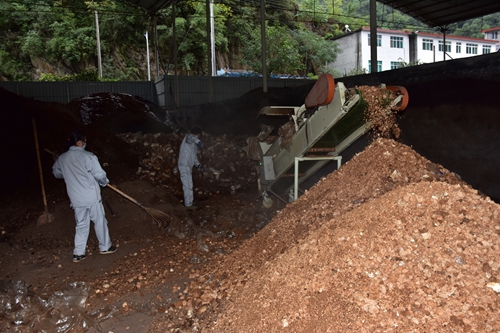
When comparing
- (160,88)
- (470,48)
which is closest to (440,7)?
(160,88)

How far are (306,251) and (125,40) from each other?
21.7 meters

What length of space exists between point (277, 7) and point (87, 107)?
19348 mm

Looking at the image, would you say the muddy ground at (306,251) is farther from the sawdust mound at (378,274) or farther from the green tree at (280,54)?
the green tree at (280,54)

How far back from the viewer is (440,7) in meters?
10.7

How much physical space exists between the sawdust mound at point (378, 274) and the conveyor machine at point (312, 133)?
30.1 inches

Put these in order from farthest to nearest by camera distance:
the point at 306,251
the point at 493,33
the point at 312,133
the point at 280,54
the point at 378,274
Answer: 1. the point at 493,33
2. the point at 280,54
3. the point at 312,133
4. the point at 306,251
5. the point at 378,274

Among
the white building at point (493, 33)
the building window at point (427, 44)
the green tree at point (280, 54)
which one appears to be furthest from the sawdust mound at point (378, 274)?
the white building at point (493, 33)

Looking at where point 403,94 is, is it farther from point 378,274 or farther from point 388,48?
point 388,48

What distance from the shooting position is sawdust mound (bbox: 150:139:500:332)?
5.73 feet

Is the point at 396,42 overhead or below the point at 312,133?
overhead

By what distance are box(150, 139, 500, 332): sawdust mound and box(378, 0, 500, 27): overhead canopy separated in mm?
8938

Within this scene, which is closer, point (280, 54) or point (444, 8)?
point (444, 8)

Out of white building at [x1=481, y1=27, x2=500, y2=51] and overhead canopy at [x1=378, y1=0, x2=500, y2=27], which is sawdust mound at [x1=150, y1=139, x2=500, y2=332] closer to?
overhead canopy at [x1=378, y1=0, x2=500, y2=27]

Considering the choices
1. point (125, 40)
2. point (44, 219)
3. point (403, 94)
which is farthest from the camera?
point (125, 40)
